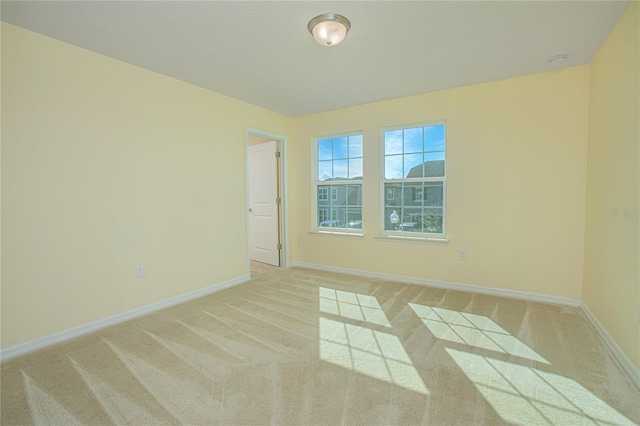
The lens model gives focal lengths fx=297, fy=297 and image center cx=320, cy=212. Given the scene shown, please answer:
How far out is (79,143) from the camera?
2.44 metres

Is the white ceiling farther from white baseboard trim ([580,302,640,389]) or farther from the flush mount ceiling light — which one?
white baseboard trim ([580,302,640,389])

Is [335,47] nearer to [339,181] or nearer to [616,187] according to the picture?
[339,181]

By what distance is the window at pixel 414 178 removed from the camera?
12.0 ft

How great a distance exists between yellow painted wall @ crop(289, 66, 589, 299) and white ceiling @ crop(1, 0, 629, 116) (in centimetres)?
28

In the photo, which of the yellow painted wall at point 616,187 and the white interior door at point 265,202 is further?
the white interior door at point 265,202

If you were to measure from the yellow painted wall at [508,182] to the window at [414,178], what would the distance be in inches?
5.0

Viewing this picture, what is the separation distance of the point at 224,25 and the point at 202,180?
1.75 meters

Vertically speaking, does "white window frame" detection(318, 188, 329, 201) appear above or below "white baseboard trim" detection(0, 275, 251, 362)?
above

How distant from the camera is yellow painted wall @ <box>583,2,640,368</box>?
1.89 m

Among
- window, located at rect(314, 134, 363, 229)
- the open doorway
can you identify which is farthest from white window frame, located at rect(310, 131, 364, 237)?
the open doorway

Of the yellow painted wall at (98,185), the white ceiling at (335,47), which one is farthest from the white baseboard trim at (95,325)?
the white ceiling at (335,47)

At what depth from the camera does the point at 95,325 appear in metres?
2.54

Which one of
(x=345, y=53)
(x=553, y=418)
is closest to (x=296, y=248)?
(x=345, y=53)

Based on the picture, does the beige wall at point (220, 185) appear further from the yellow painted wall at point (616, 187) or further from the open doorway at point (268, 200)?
the open doorway at point (268, 200)
